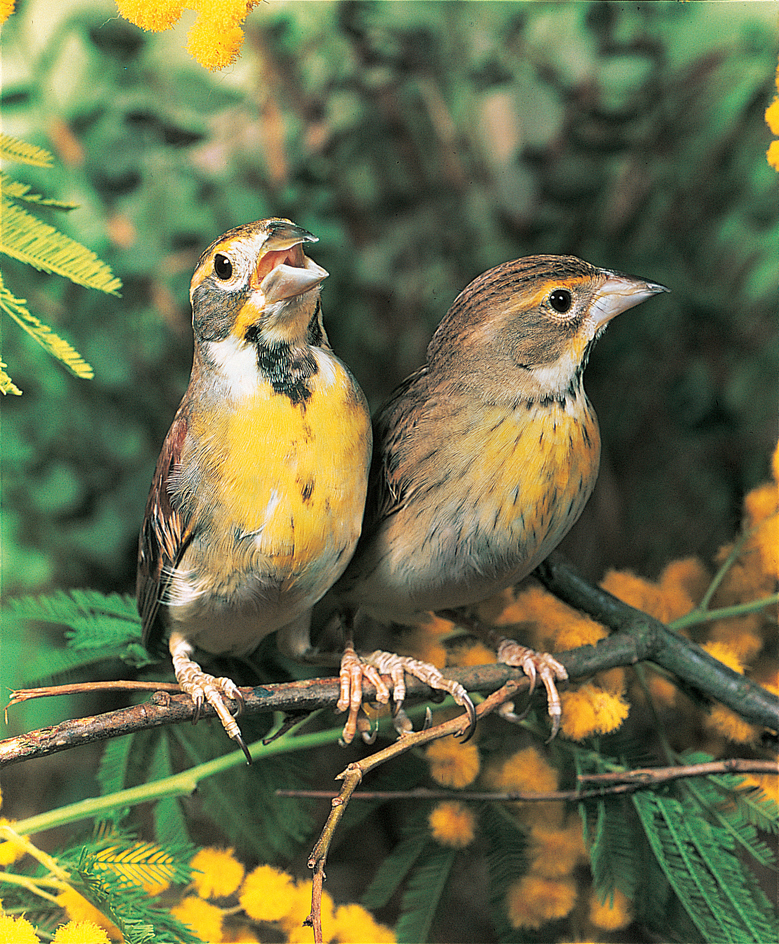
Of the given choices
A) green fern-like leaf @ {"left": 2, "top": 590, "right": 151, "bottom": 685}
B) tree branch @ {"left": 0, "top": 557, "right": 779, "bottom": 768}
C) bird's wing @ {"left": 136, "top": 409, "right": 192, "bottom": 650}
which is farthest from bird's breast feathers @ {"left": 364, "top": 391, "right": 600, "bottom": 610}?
green fern-like leaf @ {"left": 2, "top": 590, "right": 151, "bottom": 685}

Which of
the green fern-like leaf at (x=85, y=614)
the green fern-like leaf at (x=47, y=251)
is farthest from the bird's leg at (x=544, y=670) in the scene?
the green fern-like leaf at (x=47, y=251)

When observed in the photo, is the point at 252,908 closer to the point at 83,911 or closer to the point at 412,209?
the point at 83,911

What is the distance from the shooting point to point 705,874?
85 centimetres

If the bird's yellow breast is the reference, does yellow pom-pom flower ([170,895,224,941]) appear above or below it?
below

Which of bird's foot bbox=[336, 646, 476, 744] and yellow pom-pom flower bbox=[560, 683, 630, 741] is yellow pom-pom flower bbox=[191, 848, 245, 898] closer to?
bird's foot bbox=[336, 646, 476, 744]

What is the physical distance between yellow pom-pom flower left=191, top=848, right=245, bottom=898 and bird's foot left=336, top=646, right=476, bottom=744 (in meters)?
0.21

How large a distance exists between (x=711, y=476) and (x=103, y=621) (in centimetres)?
93

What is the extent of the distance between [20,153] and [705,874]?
104cm

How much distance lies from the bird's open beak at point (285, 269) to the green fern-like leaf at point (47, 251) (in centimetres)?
18

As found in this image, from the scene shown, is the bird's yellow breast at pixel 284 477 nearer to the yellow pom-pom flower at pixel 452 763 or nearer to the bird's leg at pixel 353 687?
the bird's leg at pixel 353 687

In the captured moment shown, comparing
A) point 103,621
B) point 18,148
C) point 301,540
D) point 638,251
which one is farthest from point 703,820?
point 18,148

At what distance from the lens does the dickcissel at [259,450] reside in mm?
713

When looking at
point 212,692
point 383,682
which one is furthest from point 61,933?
point 383,682

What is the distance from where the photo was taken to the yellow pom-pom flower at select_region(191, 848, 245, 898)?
0.84 m
